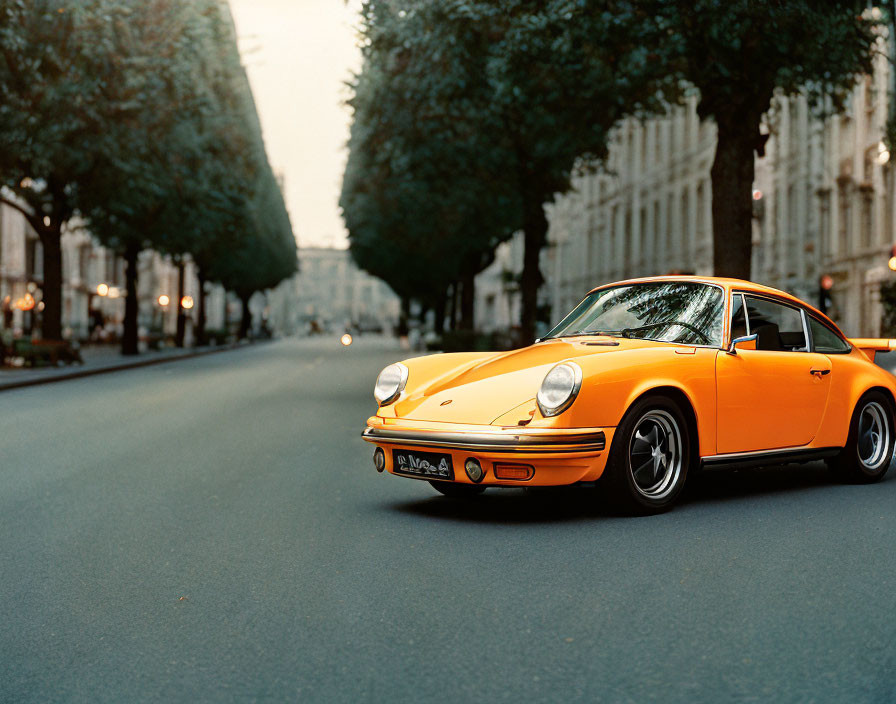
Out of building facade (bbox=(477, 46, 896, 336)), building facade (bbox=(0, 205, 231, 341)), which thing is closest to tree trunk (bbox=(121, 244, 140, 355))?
building facade (bbox=(0, 205, 231, 341))

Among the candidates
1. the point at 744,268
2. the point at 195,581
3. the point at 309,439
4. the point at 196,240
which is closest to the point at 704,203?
the point at 196,240

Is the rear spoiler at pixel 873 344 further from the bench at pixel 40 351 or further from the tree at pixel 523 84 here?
the bench at pixel 40 351

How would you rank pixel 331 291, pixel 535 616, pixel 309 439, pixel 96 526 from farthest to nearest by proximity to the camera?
pixel 331 291, pixel 309 439, pixel 96 526, pixel 535 616

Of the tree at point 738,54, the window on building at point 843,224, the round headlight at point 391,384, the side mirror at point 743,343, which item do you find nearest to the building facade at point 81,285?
the window on building at point 843,224

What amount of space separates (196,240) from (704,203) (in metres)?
18.9

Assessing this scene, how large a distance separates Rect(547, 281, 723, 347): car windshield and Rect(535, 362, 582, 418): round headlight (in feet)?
3.31

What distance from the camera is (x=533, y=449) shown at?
656 centimetres

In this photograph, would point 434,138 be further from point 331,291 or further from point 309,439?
point 331,291

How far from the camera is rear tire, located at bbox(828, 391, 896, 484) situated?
855 cm

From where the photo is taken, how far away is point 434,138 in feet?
90.6

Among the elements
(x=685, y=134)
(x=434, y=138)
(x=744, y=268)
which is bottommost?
(x=744, y=268)

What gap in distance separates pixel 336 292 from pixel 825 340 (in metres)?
179

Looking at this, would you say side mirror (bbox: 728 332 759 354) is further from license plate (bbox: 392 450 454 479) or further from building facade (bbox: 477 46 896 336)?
building facade (bbox: 477 46 896 336)

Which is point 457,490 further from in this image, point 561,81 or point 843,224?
point 843,224
